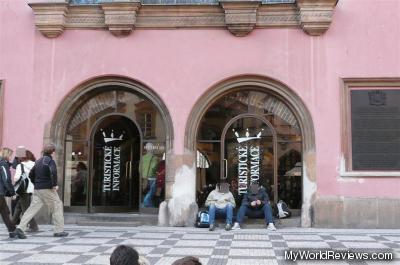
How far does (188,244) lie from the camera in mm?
9062

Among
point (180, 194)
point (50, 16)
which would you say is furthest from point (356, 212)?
point (50, 16)

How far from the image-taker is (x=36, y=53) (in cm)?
1227

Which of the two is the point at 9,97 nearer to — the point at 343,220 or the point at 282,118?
the point at 282,118

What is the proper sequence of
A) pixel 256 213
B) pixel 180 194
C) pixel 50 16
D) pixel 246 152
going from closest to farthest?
1. pixel 256 213
2. pixel 180 194
3. pixel 50 16
4. pixel 246 152

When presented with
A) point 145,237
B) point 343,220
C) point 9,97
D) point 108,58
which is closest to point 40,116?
point 9,97

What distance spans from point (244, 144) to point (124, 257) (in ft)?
30.6

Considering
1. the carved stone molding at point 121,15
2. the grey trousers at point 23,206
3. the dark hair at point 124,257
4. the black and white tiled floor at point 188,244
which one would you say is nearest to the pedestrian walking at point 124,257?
the dark hair at point 124,257

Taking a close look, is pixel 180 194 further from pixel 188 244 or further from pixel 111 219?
pixel 188 244

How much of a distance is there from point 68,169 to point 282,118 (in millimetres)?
5379

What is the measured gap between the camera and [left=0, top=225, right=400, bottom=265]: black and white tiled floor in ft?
25.0

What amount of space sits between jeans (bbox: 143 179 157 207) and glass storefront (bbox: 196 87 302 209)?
1096mm


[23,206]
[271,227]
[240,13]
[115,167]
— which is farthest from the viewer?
Result: [115,167]

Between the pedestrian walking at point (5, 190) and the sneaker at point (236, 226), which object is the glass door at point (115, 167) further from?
the pedestrian walking at point (5, 190)

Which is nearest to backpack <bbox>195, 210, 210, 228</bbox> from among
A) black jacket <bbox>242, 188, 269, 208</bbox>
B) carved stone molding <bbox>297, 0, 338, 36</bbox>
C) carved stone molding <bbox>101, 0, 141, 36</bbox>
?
black jacket <bbox>242, 188, 269, 208</bbox>
